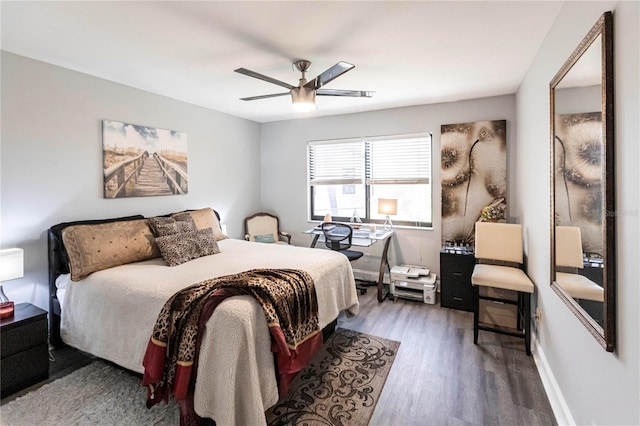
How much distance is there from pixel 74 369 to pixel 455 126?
4.59 metres

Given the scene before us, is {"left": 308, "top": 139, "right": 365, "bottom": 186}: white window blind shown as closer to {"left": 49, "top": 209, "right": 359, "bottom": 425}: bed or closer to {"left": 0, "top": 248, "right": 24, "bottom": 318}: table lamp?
{"left": 49, "top": 209, "right": 359, "bottom": 425}: bed

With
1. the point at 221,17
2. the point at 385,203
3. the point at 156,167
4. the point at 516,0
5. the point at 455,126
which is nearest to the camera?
the point at 516,0

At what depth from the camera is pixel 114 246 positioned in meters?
2.75

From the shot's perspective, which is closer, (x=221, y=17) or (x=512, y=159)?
(x=221, y=17)

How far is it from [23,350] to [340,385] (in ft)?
7.54

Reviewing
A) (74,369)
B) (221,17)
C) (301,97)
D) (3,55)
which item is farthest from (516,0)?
(74,369)

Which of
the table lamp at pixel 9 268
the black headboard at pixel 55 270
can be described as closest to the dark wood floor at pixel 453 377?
the black headboard at pixel 55 270

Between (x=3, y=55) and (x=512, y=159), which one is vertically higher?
(x=3, y=55)

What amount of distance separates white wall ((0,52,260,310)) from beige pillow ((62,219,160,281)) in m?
0.40

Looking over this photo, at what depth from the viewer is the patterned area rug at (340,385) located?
1.94 m

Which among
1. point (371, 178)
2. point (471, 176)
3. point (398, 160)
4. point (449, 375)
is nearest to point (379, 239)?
point (371, 178)

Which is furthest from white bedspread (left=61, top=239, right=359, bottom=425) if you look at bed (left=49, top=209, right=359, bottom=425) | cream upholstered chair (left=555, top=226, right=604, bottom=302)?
cream upholstered chair (left=555, top=226, right=604, bottom=302)

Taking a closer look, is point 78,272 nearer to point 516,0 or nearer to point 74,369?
point 74,369

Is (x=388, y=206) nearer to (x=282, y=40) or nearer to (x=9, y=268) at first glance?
(x=282, y=40)
